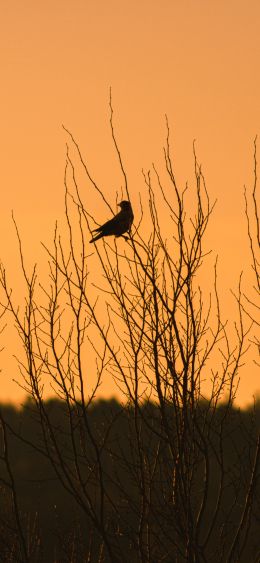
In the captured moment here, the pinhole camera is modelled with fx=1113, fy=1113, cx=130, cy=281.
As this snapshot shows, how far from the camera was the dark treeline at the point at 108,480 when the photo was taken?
7.33 meters

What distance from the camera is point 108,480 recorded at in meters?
8.53

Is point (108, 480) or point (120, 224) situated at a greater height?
point (120, 224)

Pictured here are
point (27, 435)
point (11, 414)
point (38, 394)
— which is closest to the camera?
point (38, 394)

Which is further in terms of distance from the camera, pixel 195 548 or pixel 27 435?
pixel 27 435

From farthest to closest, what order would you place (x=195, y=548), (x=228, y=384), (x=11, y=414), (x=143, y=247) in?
(x=11, y=414), (x=228, y=384), (x=143, y=247), (x=195, y=548)

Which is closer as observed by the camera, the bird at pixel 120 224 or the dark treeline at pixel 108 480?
the dark treeline at pixel 108 480

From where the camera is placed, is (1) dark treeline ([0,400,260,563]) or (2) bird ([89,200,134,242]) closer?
(1) dark treeline ([0,400,260,563])

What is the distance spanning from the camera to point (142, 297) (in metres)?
7.68

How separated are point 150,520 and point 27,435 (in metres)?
62.2

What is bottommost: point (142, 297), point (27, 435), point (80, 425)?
point (80, 425)

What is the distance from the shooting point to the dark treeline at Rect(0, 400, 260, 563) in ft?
24.1

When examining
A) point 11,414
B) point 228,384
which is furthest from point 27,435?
Answer: point 228,384

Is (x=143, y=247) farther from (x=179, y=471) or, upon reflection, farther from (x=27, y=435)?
(x=27, y=435)

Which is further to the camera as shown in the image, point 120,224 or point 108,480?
point 120,224
